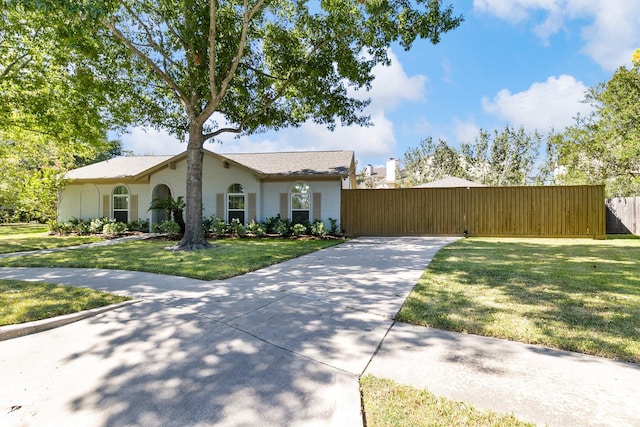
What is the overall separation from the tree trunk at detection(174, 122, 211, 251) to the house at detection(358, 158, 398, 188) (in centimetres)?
2875

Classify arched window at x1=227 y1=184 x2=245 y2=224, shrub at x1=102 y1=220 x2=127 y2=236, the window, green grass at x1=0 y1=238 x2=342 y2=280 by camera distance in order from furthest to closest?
arched window at x1=227 y1=184 x2=245 y2=224
the window
shrub at x1=102 y1=220 x2=127 y2=236
green grass at x1=0 y1=238 x2=342 y2=280

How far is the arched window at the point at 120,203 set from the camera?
55.9 ft

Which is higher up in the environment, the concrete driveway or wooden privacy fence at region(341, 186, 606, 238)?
wooden privacy fence at region(341, 186, 606, 238)

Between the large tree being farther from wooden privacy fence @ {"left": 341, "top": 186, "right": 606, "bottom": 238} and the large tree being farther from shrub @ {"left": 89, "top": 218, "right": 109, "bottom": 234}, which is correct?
shrub @ {"left": 89, "top": 218, "right": 109, "bottom": 234}


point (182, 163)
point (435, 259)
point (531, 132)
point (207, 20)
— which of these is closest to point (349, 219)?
point (435, 259)

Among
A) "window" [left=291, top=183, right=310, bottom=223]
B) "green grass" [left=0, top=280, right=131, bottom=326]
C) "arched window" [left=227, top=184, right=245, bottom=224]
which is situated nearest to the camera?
"green grass" [left=0, top=280, right=131, bottom=326]

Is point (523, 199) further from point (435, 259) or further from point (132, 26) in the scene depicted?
point (132, 26)

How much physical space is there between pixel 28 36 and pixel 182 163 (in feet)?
22.4

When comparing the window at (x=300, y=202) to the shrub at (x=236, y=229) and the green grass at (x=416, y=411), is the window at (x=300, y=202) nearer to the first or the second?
the shrub at (x=236, y=229)

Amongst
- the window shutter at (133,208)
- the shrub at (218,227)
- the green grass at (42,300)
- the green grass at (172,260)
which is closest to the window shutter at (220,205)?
the shrub at (218,227)

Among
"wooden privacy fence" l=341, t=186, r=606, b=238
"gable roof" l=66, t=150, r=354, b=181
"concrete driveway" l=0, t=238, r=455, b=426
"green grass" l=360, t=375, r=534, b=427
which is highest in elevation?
"gable roof" l=66, t=150, r=354, b=181

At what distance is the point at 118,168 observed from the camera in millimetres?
18375

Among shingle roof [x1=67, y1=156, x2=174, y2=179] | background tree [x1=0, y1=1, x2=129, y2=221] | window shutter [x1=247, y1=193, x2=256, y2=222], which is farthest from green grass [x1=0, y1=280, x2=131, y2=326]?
shingle roof [x1=67, y1=156, x2=174, y2=179]

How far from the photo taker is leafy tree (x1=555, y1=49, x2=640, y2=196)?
1852cm
